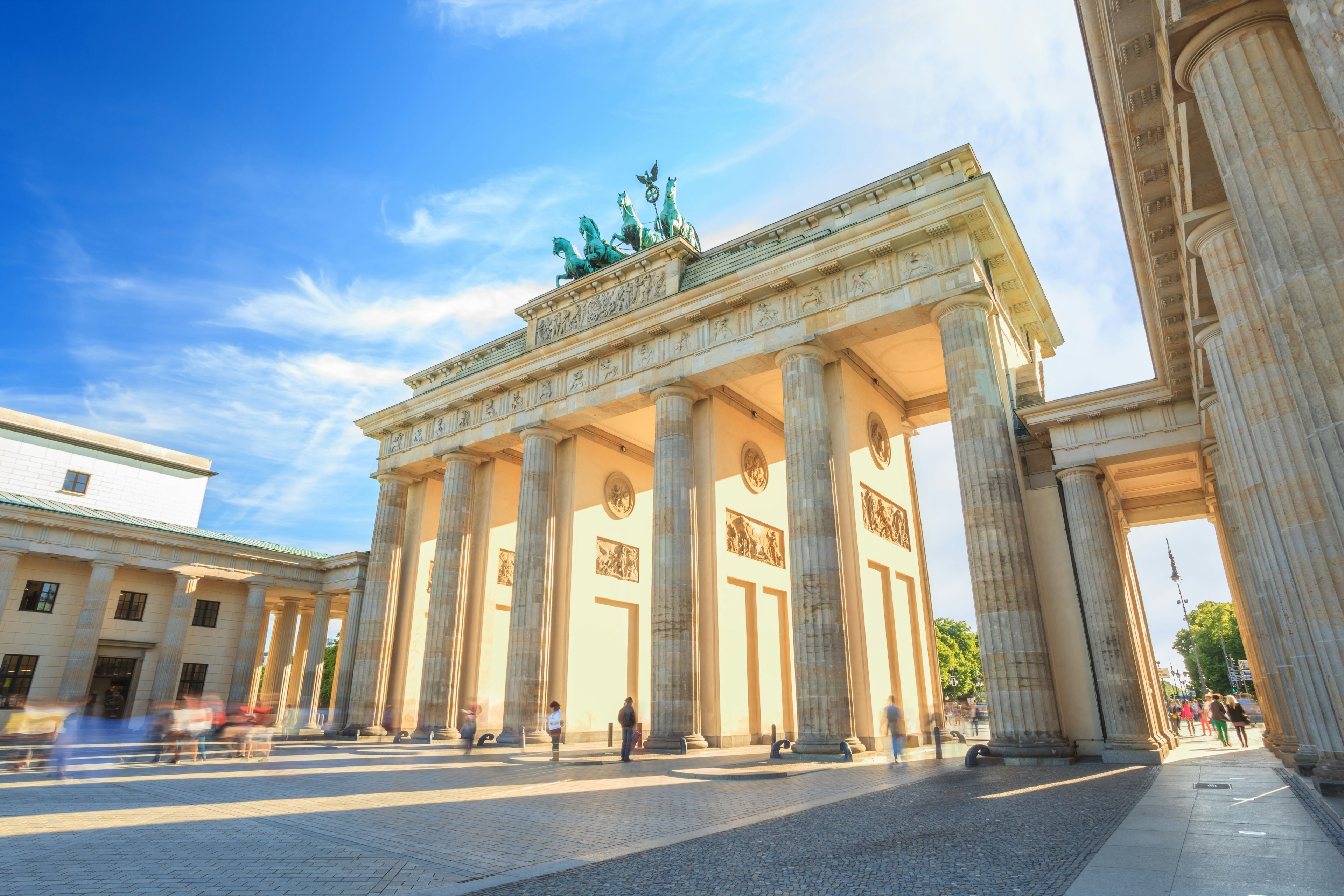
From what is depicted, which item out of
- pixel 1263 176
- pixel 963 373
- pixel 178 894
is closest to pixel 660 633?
pixel 963 373

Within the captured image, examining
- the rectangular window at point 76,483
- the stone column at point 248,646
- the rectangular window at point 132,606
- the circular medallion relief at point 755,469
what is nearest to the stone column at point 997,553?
the circular medallion relief at point 755,469

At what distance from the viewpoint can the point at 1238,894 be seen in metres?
4.59

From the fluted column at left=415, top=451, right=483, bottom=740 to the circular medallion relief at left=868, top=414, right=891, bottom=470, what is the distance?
15.9 metres

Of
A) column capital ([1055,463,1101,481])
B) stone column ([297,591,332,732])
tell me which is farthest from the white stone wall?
column capital ([1055,463,1101,481])

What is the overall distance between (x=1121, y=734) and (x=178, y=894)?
1725 cm

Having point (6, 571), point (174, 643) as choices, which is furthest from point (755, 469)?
point (6, 571)

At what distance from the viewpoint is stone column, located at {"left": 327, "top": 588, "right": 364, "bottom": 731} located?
30.1m

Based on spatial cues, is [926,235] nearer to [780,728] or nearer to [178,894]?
[780,728]

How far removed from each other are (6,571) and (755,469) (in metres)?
31.1

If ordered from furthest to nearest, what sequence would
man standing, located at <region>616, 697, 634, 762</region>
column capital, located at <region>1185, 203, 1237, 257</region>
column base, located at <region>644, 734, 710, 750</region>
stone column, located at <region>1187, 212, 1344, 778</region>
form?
1. column base, located at <region>644, 734, 710, 750</region>
2. man standing, located at <region>616, 697, 634, 762</region>
3. column capital, located at <region>1185, 203, 1237, 257</region>
4. stone column, located at <region>1187, 212, 1344, 778</region>

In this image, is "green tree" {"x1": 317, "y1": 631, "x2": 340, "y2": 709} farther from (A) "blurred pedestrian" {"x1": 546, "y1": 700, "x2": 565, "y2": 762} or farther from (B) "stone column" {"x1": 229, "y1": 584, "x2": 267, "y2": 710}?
(A) "blurred pedestrian" {"x1": 546, "y1": 700, "x2": 565, "y2": 762}

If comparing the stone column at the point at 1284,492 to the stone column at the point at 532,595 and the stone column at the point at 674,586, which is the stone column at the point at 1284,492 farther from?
the stone column at the point at 532,595

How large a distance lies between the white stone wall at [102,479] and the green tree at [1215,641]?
74.7 m

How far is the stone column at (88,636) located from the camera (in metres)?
29.5
